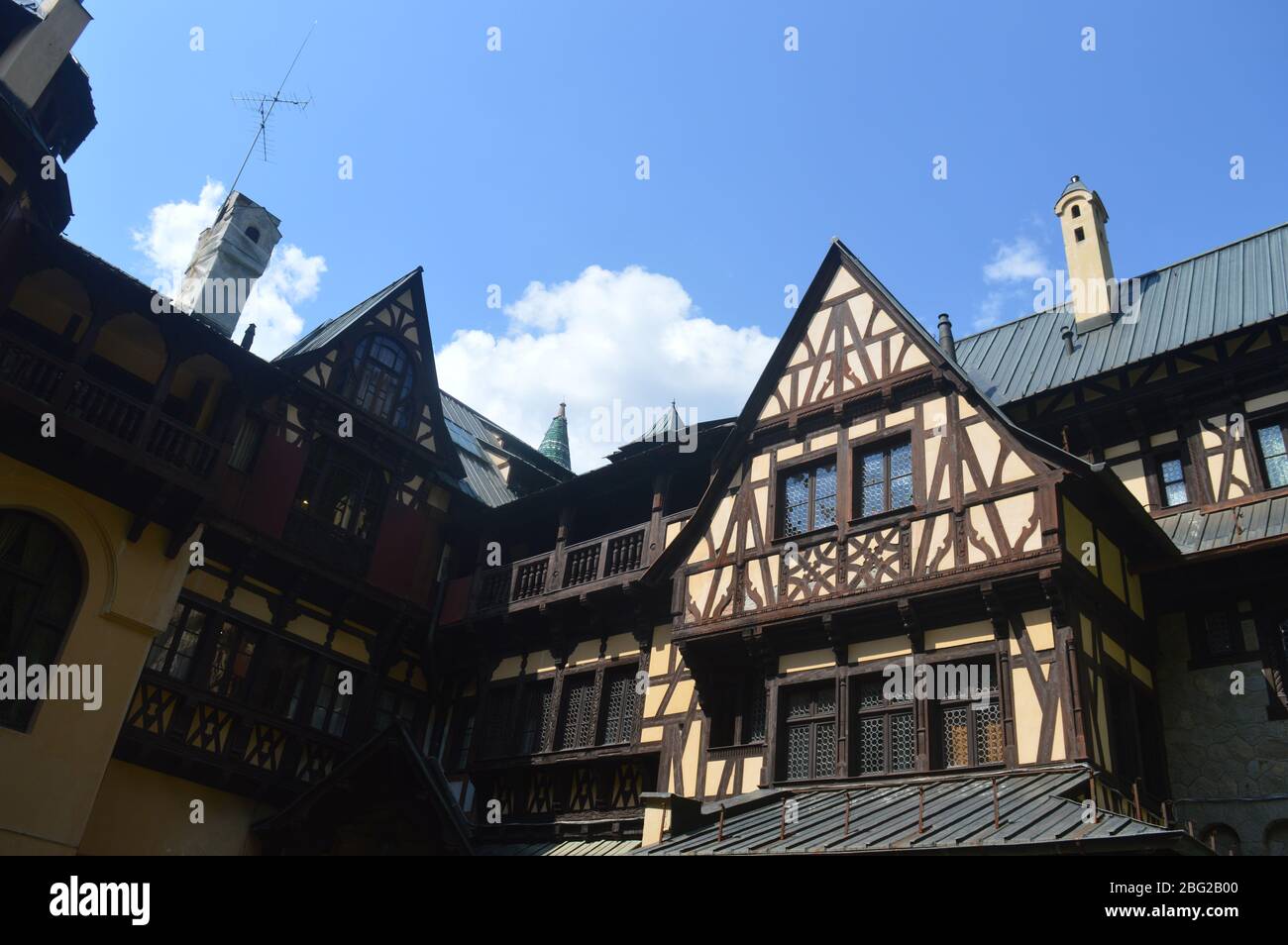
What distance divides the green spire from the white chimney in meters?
23.0

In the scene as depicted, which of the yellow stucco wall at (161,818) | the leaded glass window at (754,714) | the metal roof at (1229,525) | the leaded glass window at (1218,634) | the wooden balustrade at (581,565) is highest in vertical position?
the wooden balustrade at (581,565)

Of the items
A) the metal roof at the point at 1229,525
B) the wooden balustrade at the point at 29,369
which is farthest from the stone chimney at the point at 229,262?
the metal roof at the point at 1229,525

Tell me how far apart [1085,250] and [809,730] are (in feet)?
38.4

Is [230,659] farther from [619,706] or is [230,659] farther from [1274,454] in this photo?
[1274,454]

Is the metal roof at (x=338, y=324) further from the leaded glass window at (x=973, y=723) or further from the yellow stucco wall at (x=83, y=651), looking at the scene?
the leaded glass window at (x=973, y=723)

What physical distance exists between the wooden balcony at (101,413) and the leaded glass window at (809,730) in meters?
10.7

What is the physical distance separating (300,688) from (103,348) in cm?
743

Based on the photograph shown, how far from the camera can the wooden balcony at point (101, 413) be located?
15961 mm

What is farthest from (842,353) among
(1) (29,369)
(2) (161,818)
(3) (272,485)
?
(2) (161,818)

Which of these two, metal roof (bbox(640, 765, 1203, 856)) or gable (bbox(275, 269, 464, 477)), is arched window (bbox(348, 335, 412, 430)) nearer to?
gable (bbox(275, 269, 464, 477))

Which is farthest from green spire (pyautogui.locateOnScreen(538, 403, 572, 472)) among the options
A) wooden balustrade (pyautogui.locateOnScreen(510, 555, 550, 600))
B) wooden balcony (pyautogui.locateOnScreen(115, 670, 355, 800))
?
wooden balcony (pyautogui.locateOnScreen(115, 670, 355, 800))

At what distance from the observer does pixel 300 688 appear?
20516 mm
